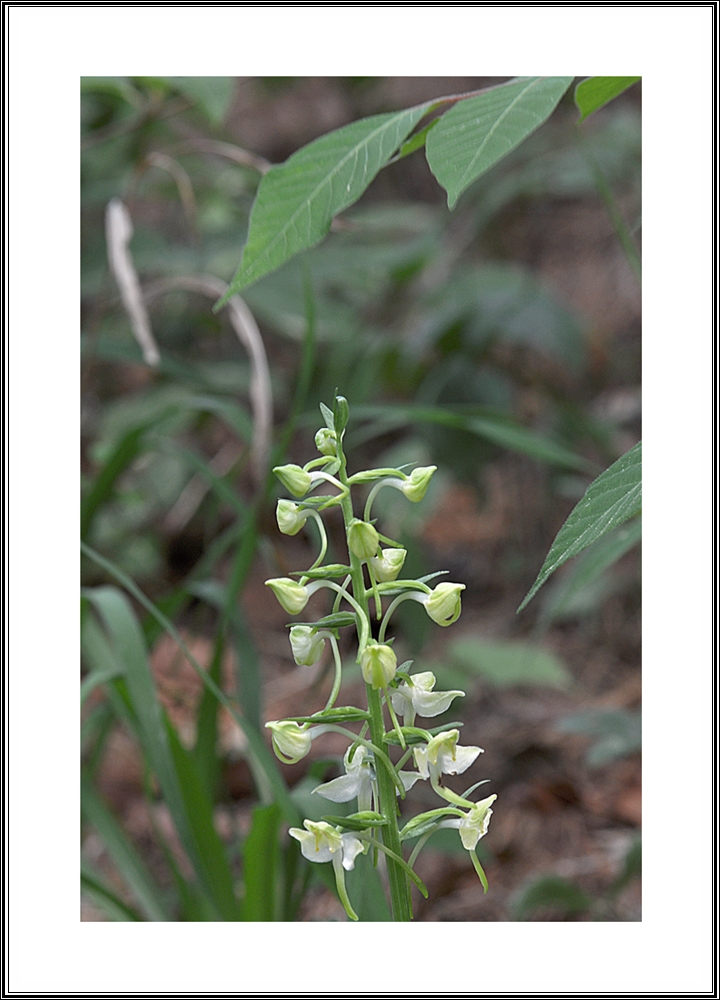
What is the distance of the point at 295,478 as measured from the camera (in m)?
0.35

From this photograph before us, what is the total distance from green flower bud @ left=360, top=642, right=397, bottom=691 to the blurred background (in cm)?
34

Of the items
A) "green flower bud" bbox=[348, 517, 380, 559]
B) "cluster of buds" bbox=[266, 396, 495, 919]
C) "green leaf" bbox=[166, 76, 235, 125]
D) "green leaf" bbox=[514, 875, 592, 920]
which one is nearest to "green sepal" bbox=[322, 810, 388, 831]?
"cluster of buds" bbox=[266, 396, 495, 919]

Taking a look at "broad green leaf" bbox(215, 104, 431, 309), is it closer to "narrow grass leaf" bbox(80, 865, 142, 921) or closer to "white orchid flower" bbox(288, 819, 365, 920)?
"white orchid flower" bbox(288, 819, 365, 920)

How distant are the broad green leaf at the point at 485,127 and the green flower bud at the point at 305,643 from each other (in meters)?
0.21

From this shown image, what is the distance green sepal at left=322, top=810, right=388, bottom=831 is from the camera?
0.34 meters

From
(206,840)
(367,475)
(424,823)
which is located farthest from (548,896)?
(367,475)

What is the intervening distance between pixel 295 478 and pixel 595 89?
1.09 ft

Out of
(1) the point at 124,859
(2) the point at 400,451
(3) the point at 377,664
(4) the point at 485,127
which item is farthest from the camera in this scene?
(2) the point at 400,451

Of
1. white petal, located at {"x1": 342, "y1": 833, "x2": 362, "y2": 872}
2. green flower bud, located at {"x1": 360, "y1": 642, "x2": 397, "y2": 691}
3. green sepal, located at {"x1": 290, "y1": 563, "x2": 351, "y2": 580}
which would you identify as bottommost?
white petal, located at {"x1": 342, "y1": 833, "x2": 362, "y2": 872}

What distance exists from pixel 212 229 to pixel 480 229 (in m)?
0.60

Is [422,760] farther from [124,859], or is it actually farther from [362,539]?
[124,859]

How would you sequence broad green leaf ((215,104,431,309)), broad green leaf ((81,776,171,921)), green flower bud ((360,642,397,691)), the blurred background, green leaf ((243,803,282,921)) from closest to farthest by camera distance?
1. green flower bud ((360,642,397,691))
2. broad green leaf ((215,104,431,309))
3. green leaf ((243,803,282,921))
4. broad green leaf ((81,776,171,921))
5. the blurred background

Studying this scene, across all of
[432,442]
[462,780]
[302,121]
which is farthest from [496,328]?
[302,121]

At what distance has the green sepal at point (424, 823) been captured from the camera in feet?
1.16
